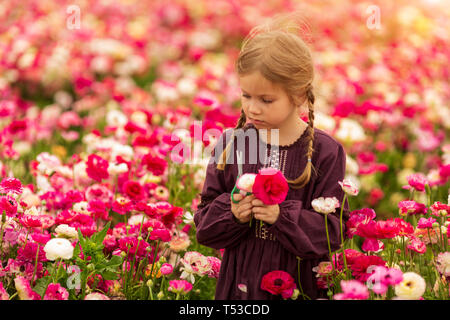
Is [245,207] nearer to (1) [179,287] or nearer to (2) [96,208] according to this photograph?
(1) [179,287]

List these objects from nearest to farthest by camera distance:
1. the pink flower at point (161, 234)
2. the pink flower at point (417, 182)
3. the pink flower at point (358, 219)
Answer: the pink flower at point (358, 219) → the pink flower at point (161, 234) → the pink flower at point (417, 182)

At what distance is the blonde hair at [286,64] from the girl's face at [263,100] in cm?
2

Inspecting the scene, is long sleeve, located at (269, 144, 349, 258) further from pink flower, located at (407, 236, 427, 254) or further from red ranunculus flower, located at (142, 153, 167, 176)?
red ranunculus flower, located at (142, 153, 167, 176)

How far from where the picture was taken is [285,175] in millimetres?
1693

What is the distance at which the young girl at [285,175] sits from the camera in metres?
1.57

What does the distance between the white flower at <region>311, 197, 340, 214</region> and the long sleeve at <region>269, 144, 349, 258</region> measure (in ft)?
0.18

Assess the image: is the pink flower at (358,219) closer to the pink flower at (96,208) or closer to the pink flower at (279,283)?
the pink flower at (279,283)

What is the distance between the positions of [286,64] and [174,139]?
3.45 feet

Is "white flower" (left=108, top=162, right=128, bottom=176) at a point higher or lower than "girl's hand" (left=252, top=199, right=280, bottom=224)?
higher

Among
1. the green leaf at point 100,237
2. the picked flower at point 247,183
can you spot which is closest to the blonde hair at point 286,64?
the picked flower at point 247,183

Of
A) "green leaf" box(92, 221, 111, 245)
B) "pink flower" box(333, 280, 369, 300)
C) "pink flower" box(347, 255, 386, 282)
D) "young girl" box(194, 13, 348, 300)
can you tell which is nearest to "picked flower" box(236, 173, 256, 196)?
"young girl" box(194, 13, 348, 300)

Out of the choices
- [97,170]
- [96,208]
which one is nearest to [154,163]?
[97,170]

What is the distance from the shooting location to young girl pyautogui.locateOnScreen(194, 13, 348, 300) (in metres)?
1.57

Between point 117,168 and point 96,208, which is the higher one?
point 117,168
